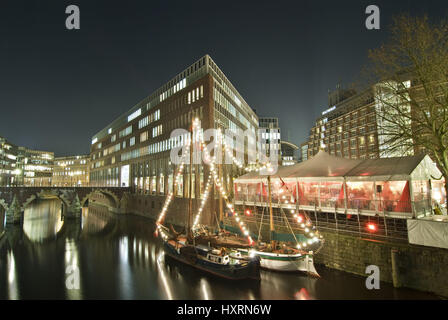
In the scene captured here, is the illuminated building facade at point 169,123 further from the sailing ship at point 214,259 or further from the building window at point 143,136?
the sailing ship at point 214,259

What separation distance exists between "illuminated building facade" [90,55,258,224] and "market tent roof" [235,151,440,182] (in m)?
12.7

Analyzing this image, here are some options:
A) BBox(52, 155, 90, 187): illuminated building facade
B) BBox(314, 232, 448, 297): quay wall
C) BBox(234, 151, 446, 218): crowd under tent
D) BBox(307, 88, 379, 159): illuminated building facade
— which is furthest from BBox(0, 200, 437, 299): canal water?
Result: BBox(52, 155, 90, 187): illuminated building facade

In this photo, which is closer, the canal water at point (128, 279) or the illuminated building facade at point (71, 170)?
the canal water at point (128, 279)

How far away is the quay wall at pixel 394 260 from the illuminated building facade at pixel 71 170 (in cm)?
13091

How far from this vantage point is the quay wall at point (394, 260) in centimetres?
1345

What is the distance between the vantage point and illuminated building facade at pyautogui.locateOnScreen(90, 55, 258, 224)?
37.9m

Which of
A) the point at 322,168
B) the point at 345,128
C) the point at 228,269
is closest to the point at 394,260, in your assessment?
the point at 322,168

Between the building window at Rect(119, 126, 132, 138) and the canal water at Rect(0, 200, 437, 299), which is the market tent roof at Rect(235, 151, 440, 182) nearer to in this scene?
the canal water at Rect(0, 200, 437, 299)

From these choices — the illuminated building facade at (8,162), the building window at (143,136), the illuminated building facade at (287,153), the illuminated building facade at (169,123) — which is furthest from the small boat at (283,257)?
the illuminated building facade at (8,162)

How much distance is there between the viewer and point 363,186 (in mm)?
21000

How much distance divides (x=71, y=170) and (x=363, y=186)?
147567 mm

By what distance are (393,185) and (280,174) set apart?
10.4m
